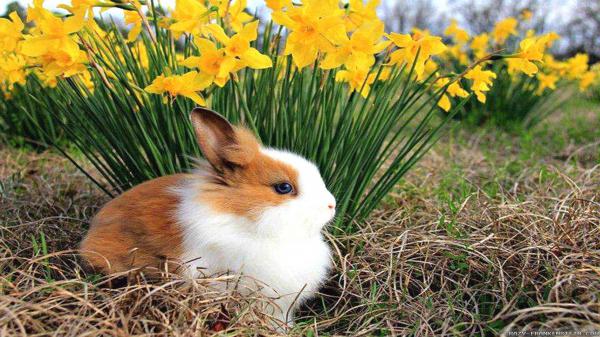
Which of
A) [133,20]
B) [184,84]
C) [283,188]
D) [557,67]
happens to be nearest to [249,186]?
[283,188]

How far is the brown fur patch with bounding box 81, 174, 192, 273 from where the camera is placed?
178cm

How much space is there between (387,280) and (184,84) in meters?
0.97

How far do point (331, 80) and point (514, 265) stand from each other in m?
0.97

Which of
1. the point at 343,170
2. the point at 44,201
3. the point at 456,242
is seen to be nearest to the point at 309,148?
the point at 343,170

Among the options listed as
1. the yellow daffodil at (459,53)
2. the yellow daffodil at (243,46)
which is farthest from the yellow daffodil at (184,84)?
the yellow daffodil at (459,53)

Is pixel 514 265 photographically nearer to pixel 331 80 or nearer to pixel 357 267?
pixel 357 267

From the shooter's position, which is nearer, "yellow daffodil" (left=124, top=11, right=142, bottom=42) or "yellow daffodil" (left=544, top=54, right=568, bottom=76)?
"yellow daffodil" (left=124, top=11, right=142, bottom=42)

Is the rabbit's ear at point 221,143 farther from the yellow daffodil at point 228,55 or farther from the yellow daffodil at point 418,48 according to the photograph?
the yellow daffodil at point 418,48

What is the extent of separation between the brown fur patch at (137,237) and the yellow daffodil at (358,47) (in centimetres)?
69

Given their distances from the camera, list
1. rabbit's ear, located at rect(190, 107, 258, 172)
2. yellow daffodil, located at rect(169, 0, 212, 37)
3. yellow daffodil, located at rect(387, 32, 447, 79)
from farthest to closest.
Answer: yellow daffodil, located at rect(387, 32, 447, 79) → yellow daffodil, located at rect(169, 0, 212, 37) → rabbit's ear, located at rect(190, 107, 258, 172)

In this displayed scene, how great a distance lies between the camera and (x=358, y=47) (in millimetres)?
1834

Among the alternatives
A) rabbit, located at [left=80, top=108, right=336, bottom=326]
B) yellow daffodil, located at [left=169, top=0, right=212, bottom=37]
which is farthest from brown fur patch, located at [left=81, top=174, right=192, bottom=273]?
yellow daffodil, located at [left=169, top=0, right=212, bottom=37]

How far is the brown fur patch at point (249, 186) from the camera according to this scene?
172 cm

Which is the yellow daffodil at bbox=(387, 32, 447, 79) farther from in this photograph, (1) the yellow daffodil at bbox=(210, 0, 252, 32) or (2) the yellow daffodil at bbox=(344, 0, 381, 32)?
(1) the yellow daffodil at bbox=(210, 0, 252, 32)
